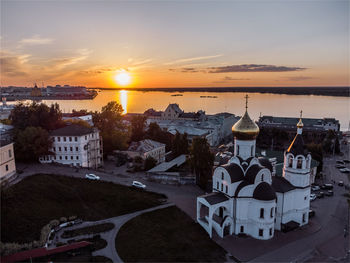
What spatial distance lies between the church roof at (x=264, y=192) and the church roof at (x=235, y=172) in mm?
1457

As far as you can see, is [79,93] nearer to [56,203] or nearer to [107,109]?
[107,109]

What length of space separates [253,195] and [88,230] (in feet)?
40.3

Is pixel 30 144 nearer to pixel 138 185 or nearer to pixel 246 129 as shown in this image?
pixel 138 185

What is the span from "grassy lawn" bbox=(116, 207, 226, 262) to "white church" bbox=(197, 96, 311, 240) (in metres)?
1.25

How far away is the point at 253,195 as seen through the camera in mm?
19625

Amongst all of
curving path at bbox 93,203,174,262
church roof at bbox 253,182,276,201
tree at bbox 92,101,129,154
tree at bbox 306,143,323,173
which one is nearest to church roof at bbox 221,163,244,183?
church roof at bbox 253,182,276,201

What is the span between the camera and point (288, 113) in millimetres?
99750

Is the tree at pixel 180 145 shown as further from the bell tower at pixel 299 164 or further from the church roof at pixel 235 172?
the bell tower at pixel 299 164

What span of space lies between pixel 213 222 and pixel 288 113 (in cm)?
9002

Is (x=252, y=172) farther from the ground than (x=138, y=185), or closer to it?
farther from the ground

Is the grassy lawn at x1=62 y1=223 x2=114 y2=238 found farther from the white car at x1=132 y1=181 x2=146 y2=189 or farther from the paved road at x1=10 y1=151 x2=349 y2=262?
the white car at x1=132 y1=181 x2=146 y2=189

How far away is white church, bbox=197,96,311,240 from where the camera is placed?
63.8 ft

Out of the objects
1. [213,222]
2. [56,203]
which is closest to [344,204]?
[213,222]

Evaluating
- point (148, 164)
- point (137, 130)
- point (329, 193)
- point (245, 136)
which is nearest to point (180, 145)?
point (148, 164)
